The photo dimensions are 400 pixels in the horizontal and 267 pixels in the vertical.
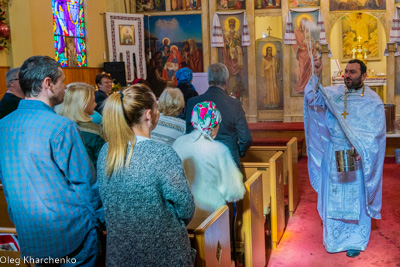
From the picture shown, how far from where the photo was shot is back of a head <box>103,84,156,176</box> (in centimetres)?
259

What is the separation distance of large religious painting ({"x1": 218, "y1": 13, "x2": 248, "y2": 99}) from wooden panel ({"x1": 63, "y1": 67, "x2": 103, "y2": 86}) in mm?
3580

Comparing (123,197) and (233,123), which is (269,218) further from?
(123,197)

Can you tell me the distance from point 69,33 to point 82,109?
8976mm

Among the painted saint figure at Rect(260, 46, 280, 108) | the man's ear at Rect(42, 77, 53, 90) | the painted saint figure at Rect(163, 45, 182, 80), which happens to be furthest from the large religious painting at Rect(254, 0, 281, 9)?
the man's ear at Rect(42, 77, 53, 90)

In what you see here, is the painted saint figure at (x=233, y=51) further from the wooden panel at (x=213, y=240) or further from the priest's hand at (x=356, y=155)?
the wooden panel at (x=213, y=240)

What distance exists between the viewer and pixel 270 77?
14.7m

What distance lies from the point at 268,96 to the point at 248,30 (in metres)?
1.84

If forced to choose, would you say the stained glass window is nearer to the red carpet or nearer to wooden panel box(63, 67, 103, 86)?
wooden panel box(63, 67, 103, 86)

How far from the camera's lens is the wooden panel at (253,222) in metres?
4.34

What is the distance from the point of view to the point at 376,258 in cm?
513

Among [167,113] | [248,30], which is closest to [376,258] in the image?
[167,113]

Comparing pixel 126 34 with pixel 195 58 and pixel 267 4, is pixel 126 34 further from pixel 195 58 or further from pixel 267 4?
pixel 267 4

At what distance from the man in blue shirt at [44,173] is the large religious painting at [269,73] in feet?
40.3

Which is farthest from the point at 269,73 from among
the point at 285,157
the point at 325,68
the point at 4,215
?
the point at 4,215
